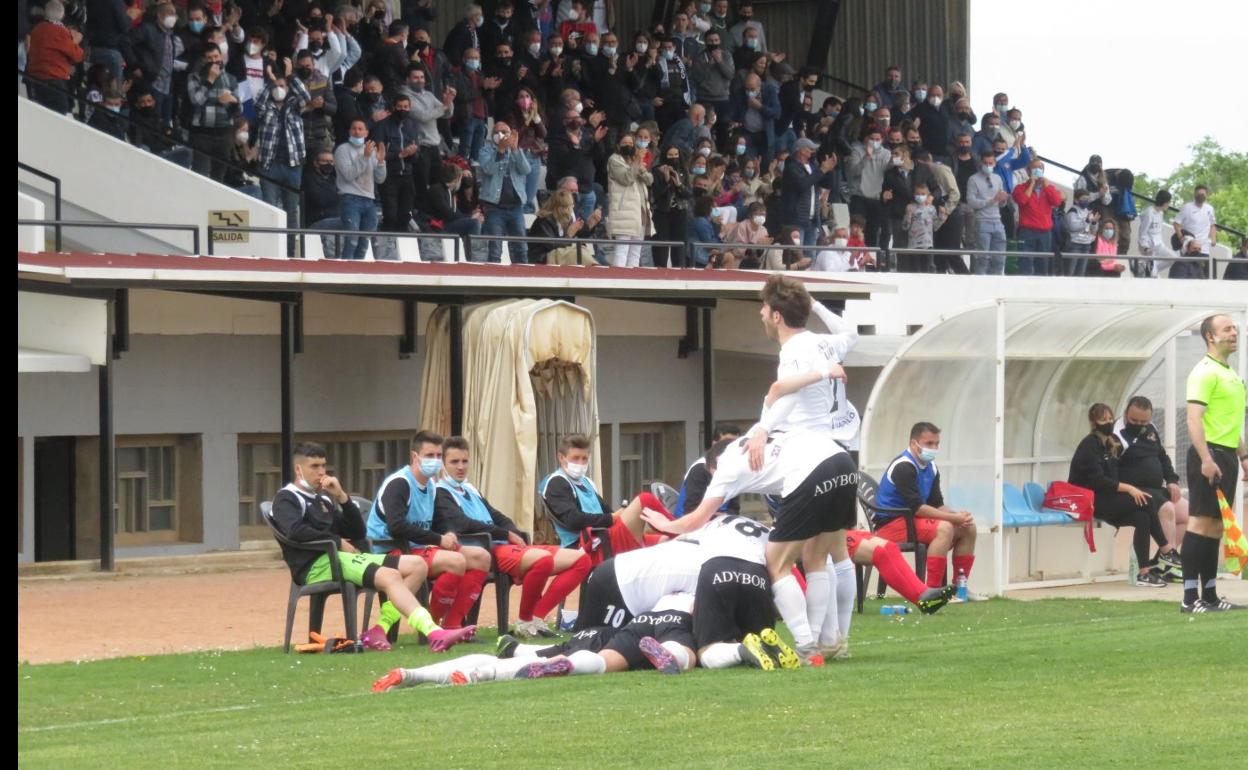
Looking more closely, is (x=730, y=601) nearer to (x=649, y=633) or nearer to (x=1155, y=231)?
(x=649, y=633)

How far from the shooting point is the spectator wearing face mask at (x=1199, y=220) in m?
30.3

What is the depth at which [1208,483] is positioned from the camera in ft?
40.5

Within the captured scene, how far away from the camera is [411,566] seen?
472 inches

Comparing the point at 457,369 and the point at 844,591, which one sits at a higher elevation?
the point at 457,369

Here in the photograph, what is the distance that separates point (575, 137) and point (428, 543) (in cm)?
1171

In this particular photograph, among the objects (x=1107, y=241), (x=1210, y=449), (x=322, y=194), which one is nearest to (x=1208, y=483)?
(x=1210, y=449)

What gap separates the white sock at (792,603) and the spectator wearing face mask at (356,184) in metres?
11.5

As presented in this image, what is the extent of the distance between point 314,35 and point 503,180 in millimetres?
A: 2548

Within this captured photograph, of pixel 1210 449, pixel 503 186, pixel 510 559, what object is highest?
pixel 503 186

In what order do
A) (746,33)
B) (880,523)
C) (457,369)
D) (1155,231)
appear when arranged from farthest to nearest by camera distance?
(1155,231)
(746,33)
(457,369)
(880,523)

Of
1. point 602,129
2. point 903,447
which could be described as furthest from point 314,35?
point 903,447

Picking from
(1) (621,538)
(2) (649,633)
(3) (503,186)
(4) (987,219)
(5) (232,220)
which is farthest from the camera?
(4) (987,219)

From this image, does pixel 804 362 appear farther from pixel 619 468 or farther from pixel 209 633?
pixel 619 468

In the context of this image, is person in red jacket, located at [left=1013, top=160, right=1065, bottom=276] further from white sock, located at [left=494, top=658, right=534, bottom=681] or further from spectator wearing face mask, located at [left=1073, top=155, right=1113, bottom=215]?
white sock, located at [left=494, top=658, right=534, bottom=681]
